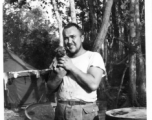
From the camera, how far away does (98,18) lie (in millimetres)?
9164

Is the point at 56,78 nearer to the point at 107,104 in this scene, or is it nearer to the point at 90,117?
the point at 90,117

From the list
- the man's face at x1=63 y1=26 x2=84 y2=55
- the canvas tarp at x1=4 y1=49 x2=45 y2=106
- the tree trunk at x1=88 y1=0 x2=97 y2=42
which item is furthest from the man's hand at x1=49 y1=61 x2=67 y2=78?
the canvas tarp at x1=4 y1=49 x2=45 y2=106

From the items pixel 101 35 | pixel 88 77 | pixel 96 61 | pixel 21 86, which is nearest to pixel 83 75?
Result: pixel 88 77

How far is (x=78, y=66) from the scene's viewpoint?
154cm

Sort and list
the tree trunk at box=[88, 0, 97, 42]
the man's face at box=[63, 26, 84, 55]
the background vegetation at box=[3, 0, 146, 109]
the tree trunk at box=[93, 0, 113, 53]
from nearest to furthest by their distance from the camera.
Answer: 1. the man's face at box=[63, 26, 84, 55]
2. the tree trunk at box=[93, 0, 113, 53]
3. the background vegetation at box=[3, 0, 146, 109]
4. the tree trunk at box=[88, 0, 97, 42]

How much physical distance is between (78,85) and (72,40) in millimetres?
307

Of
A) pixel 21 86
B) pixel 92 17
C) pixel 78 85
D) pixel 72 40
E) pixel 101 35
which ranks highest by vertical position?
pixel 92 17

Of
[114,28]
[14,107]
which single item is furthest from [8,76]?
[114,28]

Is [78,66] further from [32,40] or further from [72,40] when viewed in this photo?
[32,40]

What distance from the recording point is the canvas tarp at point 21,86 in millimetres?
8383

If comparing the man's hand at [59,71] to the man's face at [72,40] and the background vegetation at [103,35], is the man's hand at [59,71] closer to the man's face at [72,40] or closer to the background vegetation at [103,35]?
the man's face at [72,40]

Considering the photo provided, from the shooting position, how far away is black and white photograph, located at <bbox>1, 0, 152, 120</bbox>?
5.01 ft

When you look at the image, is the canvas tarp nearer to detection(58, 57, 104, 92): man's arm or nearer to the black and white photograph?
the black and white photograph

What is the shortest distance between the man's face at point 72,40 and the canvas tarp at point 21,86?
22.9 feet
